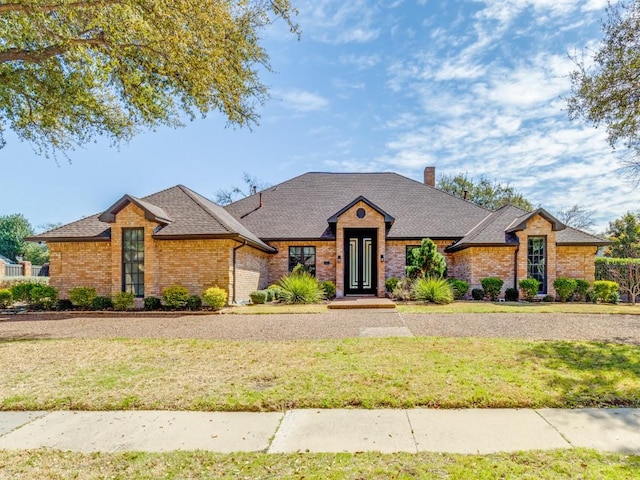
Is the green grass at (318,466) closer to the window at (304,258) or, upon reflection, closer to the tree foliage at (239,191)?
the window at (304,258)

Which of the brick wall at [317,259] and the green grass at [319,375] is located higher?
the brick wall at [317,259]

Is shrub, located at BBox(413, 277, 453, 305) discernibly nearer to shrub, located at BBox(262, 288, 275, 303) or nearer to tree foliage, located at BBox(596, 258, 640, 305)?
shrub, located at BBox(262, 288, 275, 303)

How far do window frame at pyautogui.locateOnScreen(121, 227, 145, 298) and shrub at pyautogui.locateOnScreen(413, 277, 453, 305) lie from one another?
10.9 m

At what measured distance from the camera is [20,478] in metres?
3.14

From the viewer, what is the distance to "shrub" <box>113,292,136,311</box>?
45.5 feet

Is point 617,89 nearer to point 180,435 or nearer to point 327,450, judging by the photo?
point 327,450

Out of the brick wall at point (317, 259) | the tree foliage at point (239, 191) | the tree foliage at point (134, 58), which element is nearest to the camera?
the tree foliage at point (134, 58)

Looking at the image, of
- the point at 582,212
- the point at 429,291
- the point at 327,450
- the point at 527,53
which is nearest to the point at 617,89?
the point at 527,53

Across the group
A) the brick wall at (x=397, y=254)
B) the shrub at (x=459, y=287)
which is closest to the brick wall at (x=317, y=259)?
the brick wall at (x=397, y=254)

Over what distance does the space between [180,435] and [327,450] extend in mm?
1566

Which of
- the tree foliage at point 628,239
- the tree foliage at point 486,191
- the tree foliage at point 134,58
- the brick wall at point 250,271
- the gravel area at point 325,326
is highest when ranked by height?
the tree foliage at point 486,191

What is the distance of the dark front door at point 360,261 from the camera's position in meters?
19.1

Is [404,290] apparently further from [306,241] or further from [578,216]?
[578,216]

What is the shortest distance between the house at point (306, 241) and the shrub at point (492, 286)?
1.98 ft
